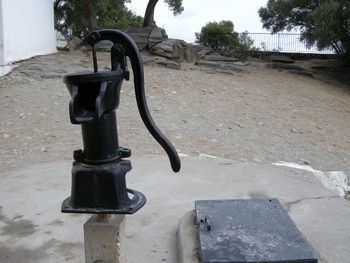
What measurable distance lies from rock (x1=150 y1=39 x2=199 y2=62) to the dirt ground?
1.35 m

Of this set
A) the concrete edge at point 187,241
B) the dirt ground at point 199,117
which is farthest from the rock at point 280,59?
the concrete edge at point 187,241

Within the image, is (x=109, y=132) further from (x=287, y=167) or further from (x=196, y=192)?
(x=287, y=167)

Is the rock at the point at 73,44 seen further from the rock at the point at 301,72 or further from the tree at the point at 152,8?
the rock at the point at 301,72

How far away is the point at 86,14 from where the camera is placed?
1602 cm

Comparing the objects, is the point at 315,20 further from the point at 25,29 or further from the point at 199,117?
the point at 25,29

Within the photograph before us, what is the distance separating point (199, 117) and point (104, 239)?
4.52 m

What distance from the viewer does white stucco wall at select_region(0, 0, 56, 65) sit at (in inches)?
302

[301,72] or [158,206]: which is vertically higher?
[301,72]

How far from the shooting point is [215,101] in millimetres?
6770

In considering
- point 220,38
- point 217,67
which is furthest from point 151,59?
point 220,38

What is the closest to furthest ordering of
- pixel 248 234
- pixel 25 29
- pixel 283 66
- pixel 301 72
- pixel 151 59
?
pixel 248 234 → pixel 25 29 → pixel 151 59 → pixel 301 72 → pixel 283 66

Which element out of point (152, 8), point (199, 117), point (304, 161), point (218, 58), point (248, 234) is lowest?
point (304, 161)

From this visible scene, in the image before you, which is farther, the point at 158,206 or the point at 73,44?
the point at 73,44

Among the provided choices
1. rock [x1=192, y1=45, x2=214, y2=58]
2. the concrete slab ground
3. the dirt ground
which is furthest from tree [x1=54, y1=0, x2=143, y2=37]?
the concrete slab ground
